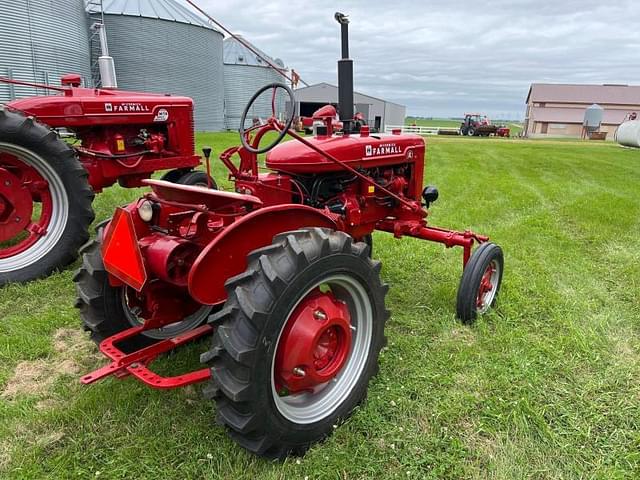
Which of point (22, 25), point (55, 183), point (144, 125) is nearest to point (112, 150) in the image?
point (144, 125)

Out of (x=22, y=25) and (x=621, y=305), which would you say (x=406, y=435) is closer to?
(x=621, y=305)

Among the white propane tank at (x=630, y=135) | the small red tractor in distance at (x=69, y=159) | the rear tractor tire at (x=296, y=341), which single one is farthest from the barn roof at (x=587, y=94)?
the rear tractor tire at (x=296, y=341)

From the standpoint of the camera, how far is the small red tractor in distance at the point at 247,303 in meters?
1.92

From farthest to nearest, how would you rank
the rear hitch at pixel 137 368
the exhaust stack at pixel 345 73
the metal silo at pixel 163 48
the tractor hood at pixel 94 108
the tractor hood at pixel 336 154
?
the metal silo at pixel 163 48 < the tractor hood at pixel 94 108 < the exhaust stack at pixel 345 73 < the tractor hood at pixel 336 154 < the rear hitch at pixel 137 368

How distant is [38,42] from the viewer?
653 inches

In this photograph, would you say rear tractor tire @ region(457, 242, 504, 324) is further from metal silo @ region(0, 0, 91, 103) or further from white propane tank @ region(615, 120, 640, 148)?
white propane tank @ region(615, 120, 640, 148)

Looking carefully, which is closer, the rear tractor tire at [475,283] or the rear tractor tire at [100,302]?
the rear tractor tire at [100,302]

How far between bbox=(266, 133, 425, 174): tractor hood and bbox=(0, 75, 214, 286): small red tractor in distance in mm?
2089

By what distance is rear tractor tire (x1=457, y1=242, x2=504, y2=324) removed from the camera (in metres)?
3.33

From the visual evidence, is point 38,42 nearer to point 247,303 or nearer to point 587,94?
point 247,303

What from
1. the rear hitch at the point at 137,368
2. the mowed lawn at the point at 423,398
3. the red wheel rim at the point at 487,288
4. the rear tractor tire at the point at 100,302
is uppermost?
the rear tractor tire at the point at 100,302

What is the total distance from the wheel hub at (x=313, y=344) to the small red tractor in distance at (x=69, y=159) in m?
3.00

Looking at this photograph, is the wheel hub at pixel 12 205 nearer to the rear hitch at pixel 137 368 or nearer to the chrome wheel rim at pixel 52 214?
the chrome wheel rim at pixel 52 214

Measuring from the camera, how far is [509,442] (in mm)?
2275
